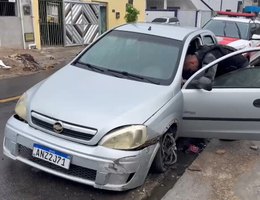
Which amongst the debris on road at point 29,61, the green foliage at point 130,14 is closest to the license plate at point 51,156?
the debris on road at point 29,61

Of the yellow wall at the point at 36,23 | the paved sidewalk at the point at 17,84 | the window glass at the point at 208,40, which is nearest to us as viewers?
the window glass at the point at 208,40

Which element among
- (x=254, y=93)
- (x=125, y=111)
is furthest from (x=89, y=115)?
(x=254, y=93)

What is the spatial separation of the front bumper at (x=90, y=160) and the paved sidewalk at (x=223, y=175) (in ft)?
Result: 1.84

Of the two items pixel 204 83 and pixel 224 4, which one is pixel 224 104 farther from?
pixel 224 4

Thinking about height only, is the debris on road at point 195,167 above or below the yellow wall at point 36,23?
below

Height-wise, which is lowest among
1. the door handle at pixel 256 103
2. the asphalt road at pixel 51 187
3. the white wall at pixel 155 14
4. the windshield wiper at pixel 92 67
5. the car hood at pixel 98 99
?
the white wall at pixel 155 14

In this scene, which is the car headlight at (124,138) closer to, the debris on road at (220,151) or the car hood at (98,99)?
the car hood at (98,99)

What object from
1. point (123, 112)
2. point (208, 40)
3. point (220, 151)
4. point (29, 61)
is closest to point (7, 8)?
point (29, 61)

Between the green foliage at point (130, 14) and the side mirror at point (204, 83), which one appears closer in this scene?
the side mirror at point (204, 83)

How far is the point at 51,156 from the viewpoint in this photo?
3447 millimetres

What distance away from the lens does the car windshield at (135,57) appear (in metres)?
4.37

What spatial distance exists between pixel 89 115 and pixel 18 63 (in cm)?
832

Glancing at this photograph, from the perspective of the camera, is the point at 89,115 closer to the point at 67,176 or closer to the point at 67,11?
the point at 67,176

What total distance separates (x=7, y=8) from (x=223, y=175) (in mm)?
12153
